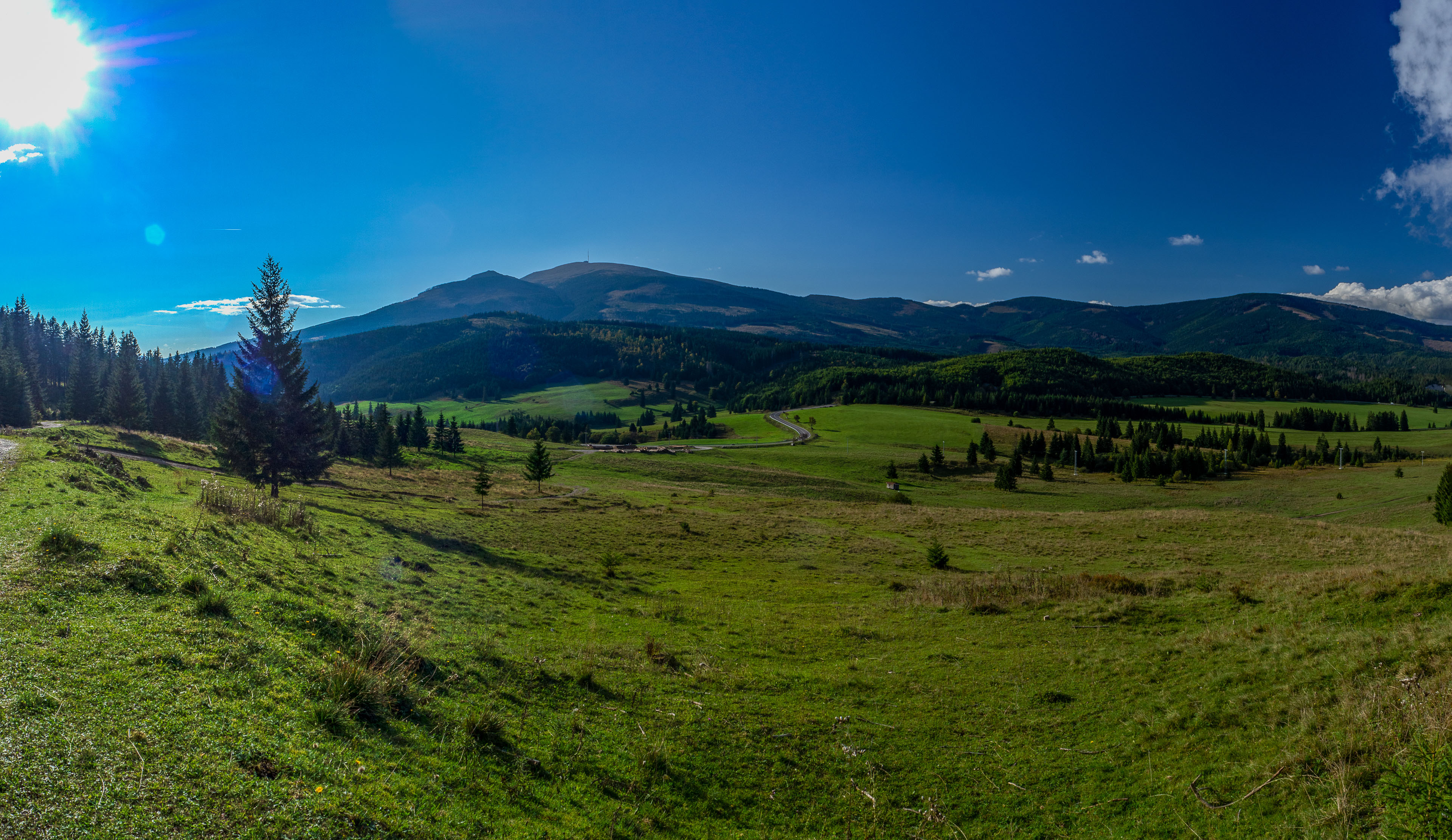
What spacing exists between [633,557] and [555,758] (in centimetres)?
2484

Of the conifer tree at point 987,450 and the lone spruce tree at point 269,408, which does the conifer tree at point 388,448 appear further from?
the conifer tree at point 987,450

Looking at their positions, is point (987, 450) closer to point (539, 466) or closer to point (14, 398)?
A: point (539, 466)

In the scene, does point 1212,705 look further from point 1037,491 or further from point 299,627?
point 1037,491

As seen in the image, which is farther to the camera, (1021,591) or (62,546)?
(1021,591)

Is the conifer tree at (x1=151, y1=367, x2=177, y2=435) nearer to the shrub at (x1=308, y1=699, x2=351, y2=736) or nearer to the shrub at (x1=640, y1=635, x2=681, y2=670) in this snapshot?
the shrub at (x1=640, y1=635, x2=681, y2=670)

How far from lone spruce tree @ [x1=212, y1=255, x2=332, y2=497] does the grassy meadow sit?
1118cm

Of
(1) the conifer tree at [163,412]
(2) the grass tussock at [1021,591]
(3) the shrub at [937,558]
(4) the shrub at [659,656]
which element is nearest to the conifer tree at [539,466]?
(3) the shrub at [937,558]

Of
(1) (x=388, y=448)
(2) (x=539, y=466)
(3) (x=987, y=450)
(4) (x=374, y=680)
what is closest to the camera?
(4) (x=374, y=680)

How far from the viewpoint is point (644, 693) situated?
523 inches

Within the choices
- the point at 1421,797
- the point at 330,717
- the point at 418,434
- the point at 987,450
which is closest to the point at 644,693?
the point at 330,717

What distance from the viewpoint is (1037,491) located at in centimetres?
8750

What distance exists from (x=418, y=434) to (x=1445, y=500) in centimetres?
13642

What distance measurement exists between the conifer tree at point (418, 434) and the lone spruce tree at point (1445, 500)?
134 m

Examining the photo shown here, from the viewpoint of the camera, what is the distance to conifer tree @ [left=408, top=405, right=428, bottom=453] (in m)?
114
